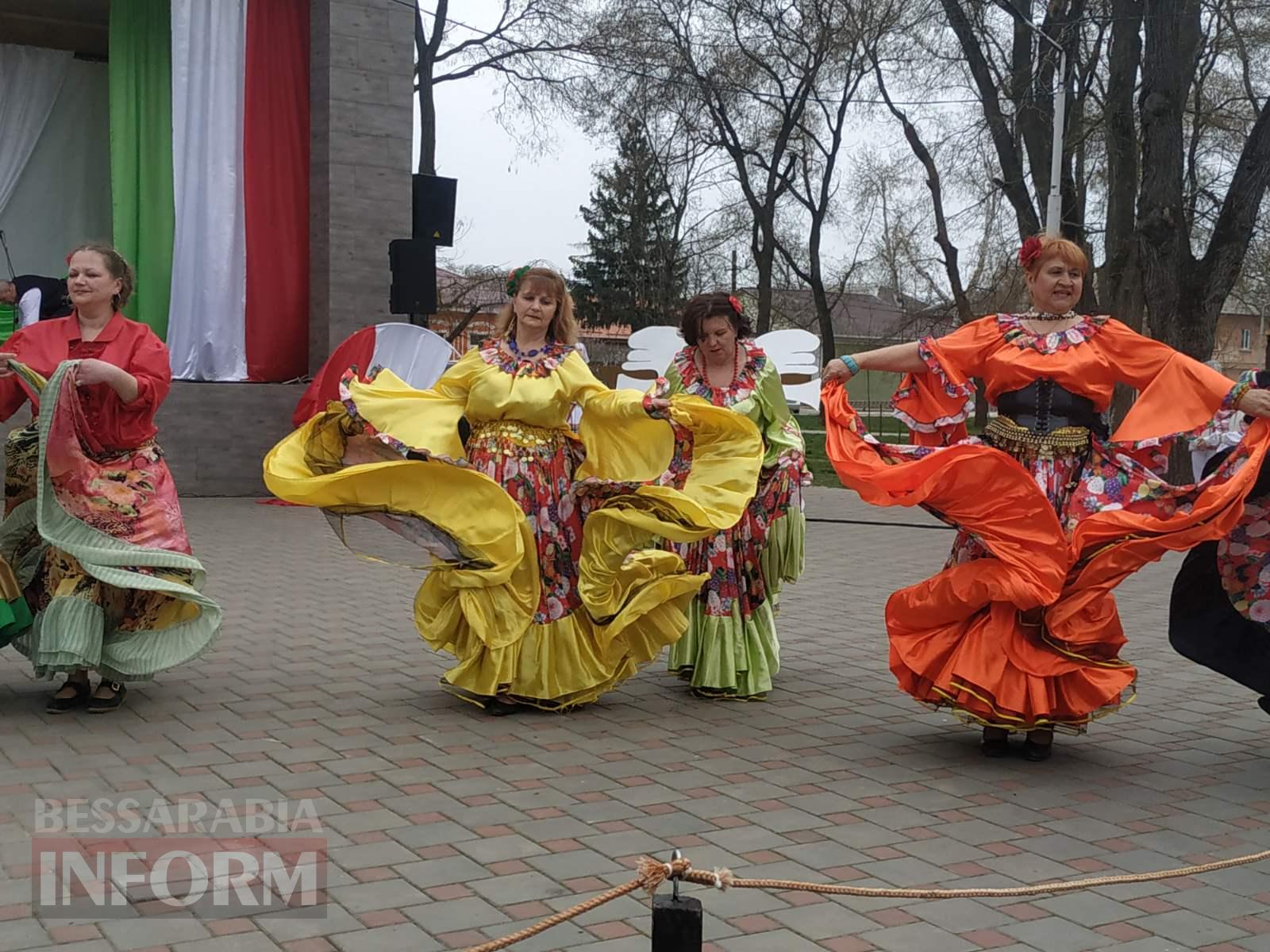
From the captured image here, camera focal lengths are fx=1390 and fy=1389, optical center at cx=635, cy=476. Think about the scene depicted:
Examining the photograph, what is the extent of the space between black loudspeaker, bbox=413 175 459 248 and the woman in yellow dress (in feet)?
32.0

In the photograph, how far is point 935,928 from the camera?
3.53m

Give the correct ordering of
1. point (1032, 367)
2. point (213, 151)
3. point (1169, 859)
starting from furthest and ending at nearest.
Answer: point (213, 151) < point (1032, 367) < point (1169, 859)

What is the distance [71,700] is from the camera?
566cm

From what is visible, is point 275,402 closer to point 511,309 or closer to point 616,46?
point 511,309

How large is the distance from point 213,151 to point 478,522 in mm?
10590

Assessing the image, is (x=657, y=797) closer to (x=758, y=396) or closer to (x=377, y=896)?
(x=377, y=896)

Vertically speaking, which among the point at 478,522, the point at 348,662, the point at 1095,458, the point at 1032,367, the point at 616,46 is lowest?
the point at 348,662

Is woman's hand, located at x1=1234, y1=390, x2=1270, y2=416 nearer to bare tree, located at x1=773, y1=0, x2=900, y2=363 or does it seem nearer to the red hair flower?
the red hair flower

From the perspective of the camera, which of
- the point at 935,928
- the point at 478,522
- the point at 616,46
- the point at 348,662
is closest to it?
the point at 935,928

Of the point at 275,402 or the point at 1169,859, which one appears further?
the point at 275,402

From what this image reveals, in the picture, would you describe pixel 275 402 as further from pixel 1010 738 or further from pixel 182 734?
pixel 1010 738

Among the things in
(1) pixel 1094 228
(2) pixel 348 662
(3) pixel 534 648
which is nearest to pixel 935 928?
(3) pixel 534 648

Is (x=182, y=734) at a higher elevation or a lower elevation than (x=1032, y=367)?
lower

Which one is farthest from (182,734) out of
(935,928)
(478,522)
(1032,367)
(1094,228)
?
(1094,228)
